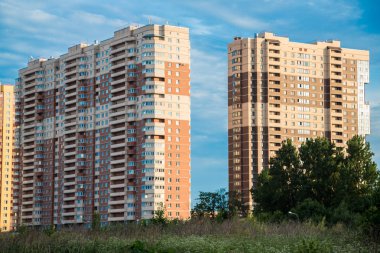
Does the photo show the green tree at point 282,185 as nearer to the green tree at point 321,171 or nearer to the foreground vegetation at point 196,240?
the green tree at point 321,171

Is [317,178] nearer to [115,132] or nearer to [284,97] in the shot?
[115,132]

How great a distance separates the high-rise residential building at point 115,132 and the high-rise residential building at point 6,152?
18812 mm

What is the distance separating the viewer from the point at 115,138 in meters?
114

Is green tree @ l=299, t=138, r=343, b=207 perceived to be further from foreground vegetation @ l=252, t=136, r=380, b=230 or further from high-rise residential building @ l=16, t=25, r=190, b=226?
high-rise residential building @ l=16, t=25, r=190, b=226

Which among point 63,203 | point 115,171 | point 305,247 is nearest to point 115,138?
point 115,171

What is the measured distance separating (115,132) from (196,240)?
272 ft

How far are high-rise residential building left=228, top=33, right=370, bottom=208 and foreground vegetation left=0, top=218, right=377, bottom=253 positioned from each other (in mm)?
81693

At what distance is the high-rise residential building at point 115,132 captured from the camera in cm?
10894

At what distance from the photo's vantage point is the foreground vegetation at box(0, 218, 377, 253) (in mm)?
30078

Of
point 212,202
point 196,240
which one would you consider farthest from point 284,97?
point 196,240

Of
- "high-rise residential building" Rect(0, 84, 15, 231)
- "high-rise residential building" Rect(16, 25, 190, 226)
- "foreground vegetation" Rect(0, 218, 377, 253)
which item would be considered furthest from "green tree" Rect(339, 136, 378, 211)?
"high-rise residential building" Rect(0, 84, 15, 231)

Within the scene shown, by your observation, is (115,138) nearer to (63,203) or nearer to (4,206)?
(63,203)

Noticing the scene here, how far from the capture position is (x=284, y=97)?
13012cm

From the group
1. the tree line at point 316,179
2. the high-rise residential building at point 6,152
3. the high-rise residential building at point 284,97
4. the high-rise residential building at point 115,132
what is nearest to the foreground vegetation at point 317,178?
the tree line at point 316,179
